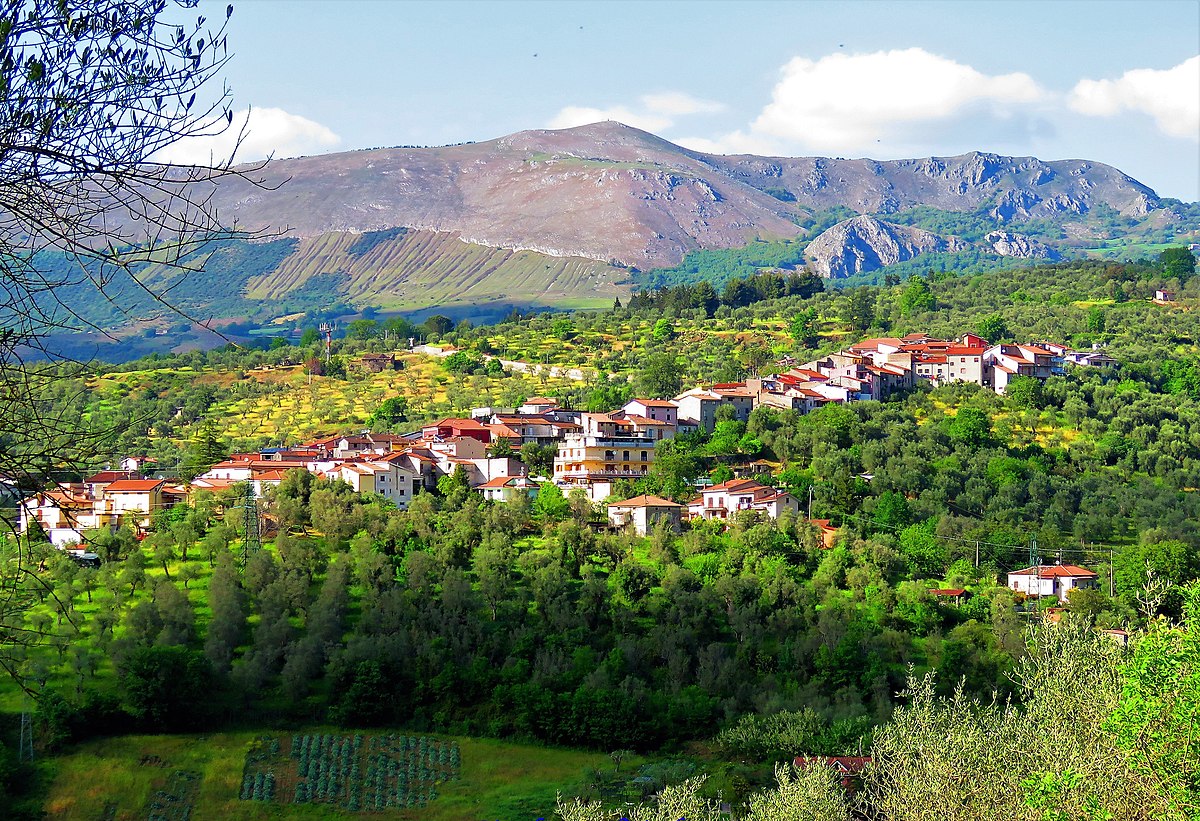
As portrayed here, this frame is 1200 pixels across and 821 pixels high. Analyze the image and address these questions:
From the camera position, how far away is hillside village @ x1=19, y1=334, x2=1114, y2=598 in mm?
60125

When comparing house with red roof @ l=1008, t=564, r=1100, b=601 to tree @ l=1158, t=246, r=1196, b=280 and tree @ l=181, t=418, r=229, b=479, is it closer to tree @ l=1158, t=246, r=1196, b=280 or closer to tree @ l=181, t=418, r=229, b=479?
tree @ l=181, t=418, r=229, b=479

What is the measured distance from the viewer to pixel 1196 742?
1466 centimetres

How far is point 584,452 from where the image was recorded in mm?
66000

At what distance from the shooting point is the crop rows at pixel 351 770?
40094 millimetres

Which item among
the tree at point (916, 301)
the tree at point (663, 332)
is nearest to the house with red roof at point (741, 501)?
the tree at point (663, 332)

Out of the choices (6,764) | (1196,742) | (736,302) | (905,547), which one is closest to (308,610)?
(6,764)

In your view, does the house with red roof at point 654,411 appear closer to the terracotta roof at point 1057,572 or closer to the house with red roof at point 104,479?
the terracotta roof at point 1057,572

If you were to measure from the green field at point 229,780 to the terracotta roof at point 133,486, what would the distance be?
19956 millimetres

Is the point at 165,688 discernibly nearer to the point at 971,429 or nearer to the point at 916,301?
the point at 971,429

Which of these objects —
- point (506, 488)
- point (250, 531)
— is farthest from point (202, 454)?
point (506, 488)

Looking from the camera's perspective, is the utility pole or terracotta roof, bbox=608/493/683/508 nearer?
the utility pole

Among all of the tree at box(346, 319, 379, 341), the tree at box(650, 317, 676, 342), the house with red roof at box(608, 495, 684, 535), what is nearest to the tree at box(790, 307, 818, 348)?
the tree at box(650, 317, 676, 342)

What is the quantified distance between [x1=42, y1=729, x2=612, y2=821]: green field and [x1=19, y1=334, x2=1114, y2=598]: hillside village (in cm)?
1185

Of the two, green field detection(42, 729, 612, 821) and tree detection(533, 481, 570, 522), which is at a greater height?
tree detection(533, 481, 570, 522)
